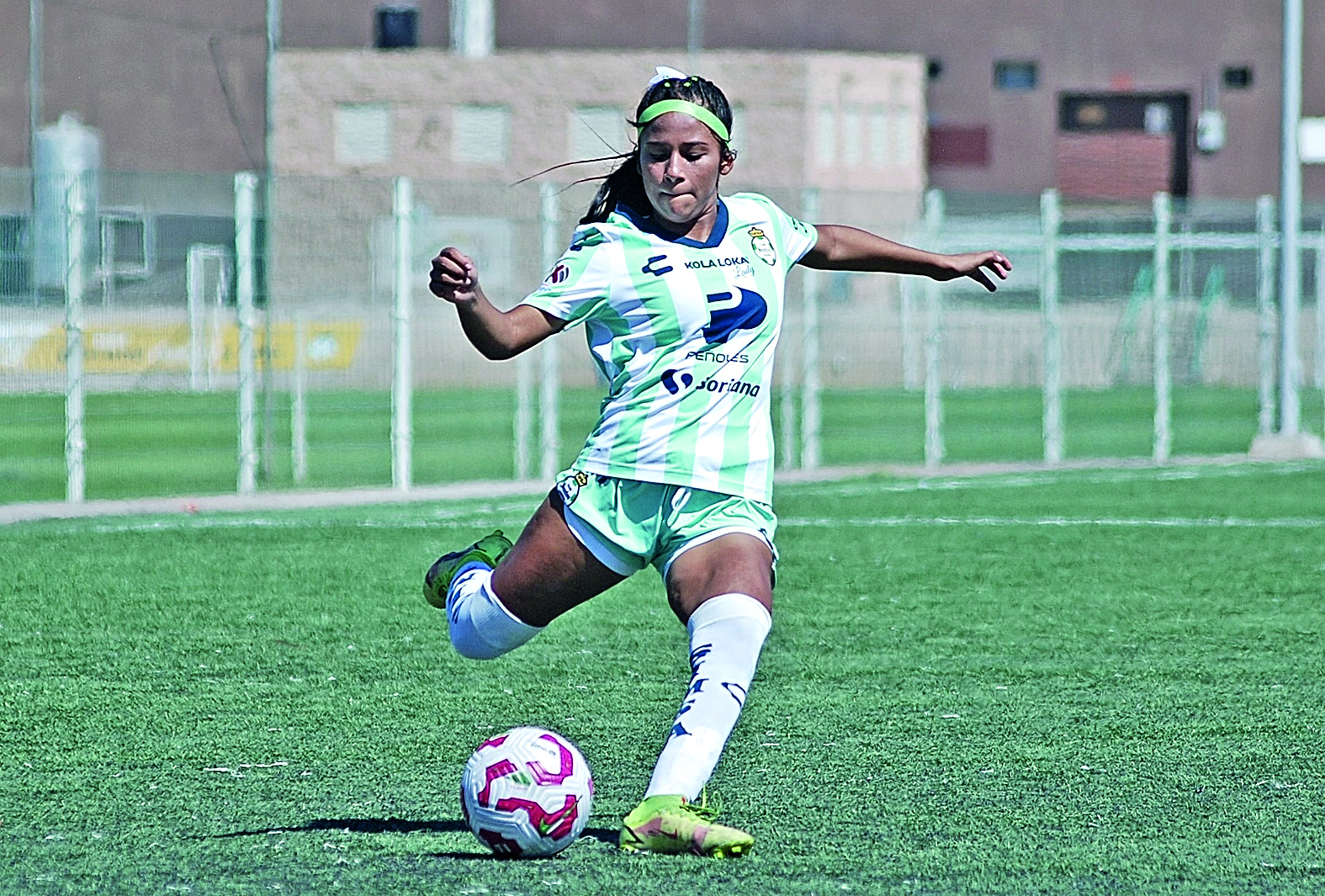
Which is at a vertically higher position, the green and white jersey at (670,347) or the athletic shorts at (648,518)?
the green and white jersey at (670,347)

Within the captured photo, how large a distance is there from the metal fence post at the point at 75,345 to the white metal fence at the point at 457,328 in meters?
0.02

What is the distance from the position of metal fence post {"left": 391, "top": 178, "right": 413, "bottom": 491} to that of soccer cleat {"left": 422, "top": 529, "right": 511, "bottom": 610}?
10331 mm

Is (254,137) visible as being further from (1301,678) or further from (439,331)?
(1301,678)

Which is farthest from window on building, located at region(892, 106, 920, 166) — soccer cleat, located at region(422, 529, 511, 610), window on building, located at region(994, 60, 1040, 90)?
soccer cleat, located at region(422, 529, 511, 610)

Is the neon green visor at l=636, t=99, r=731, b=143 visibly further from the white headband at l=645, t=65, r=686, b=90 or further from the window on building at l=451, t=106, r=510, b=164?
the window on building at l=451, t=106, r=510, b=164

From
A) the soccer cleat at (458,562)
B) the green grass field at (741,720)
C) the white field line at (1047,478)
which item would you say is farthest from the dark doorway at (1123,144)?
the soccer cleat at (458,562)

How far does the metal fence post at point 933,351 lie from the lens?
63.0ft

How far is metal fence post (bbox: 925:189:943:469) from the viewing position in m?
19.2

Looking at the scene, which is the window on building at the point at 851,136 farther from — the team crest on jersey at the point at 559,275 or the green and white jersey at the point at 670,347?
the team crest on jersey at the point at 559,275

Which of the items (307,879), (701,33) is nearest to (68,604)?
(307,879)

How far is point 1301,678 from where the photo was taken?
786 cm

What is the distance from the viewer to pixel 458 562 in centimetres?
594

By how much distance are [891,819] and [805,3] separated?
1604 inches

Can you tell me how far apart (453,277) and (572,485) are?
85 centimetres
